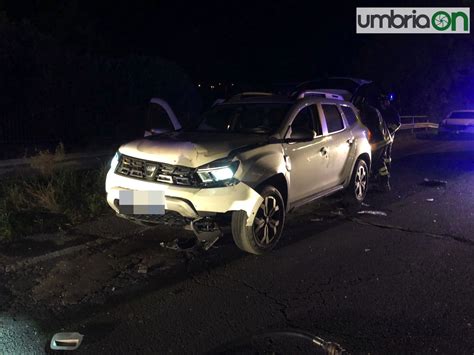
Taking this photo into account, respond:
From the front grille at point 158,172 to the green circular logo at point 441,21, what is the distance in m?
27.9

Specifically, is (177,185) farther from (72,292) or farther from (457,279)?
(457,279)

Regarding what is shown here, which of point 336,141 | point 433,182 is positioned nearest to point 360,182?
point 336,141

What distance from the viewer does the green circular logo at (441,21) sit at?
29312mm

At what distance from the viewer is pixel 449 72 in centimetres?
3219

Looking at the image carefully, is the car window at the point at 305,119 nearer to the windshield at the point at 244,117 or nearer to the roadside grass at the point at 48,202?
the windshield at the point at 244,117

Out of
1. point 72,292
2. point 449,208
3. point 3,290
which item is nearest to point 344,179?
point 449,208

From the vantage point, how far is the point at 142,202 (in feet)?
17.1

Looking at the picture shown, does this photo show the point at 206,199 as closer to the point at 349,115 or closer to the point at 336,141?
the point at 336,141

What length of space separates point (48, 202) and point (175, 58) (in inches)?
752

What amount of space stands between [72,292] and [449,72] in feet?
106

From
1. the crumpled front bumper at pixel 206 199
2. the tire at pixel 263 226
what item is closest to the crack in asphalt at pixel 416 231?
the tire at pixel 263 226

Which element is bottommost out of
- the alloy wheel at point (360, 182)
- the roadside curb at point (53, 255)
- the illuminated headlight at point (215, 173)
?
the roadside curb at point (53, 255)

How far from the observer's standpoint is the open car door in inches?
285

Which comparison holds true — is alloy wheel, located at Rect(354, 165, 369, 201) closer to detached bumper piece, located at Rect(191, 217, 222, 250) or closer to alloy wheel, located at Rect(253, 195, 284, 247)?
alloy wheel, located at Rect(253, 195, 284, 247)
